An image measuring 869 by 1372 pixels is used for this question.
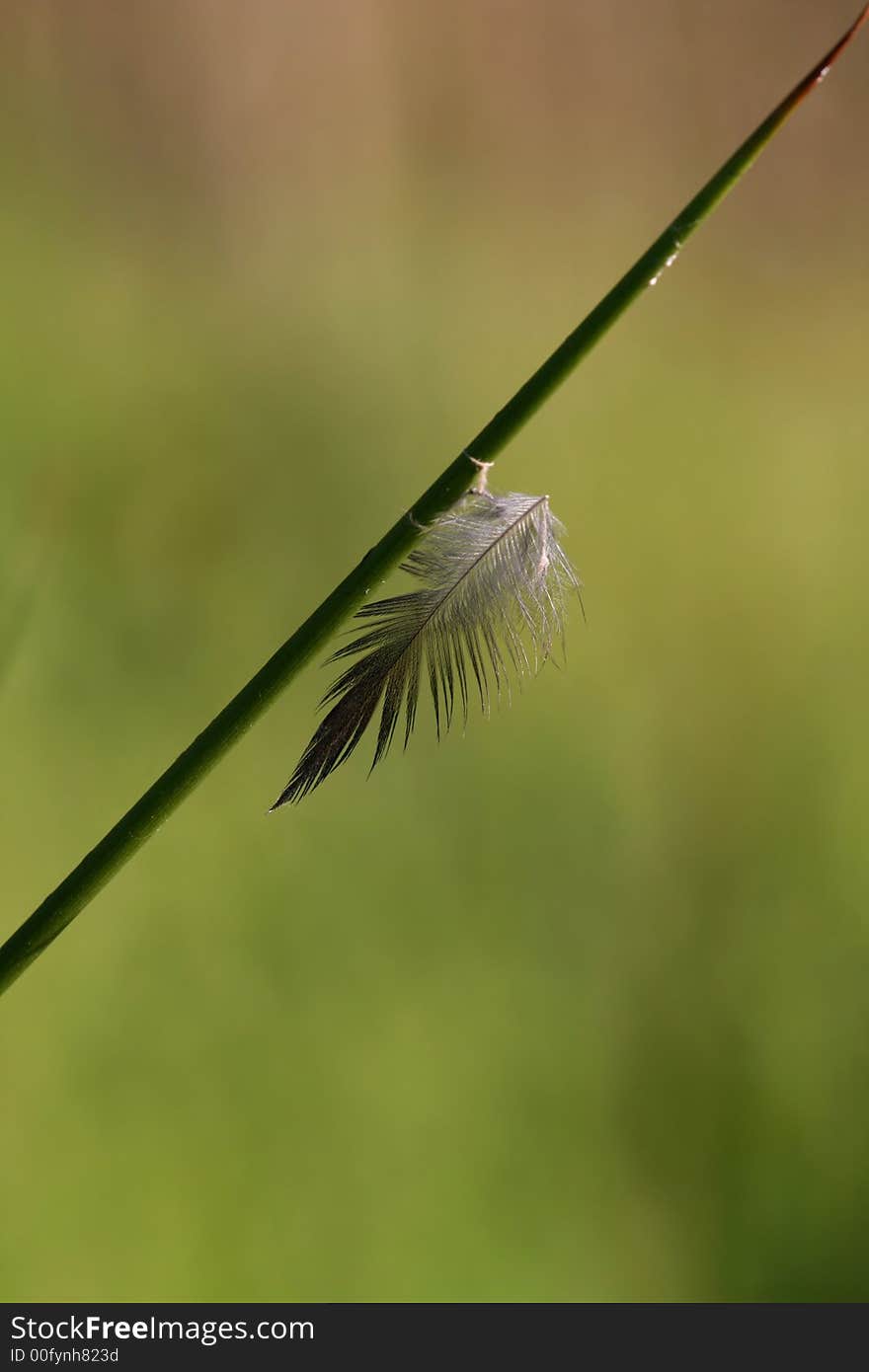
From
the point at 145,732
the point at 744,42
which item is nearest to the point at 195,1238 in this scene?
the point at 145,732

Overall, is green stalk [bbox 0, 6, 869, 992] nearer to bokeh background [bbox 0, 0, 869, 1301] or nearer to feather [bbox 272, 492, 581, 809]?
feather [bbox 272, 492, 581, 809]

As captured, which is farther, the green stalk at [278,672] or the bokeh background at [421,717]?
the bokeh background at [421,717]

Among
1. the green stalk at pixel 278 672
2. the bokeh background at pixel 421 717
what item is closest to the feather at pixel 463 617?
the green stalk at pixel 278 672

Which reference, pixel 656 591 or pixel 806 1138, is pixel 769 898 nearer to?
pixel 806 1138

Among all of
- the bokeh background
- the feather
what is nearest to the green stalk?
the feather

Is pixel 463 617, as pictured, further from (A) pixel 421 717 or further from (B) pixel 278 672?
(A) pixel 421 717

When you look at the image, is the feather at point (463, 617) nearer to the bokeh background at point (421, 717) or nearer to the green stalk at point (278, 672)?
the green stalk at point (278, 672)

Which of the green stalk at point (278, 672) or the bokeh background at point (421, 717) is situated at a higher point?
the bokeh background at point (421, 717)
